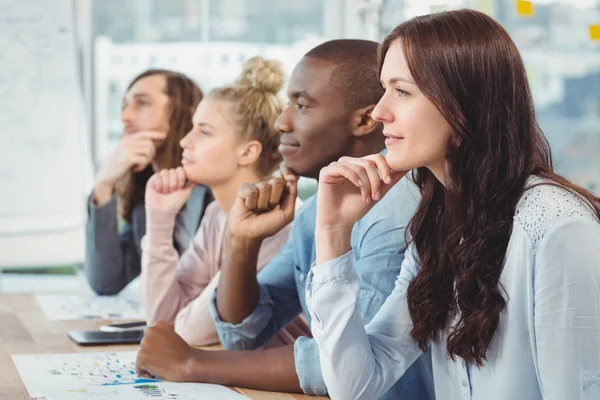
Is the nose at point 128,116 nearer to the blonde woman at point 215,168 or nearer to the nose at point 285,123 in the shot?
the blonde woman at point 215,168

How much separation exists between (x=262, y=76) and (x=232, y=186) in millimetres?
283

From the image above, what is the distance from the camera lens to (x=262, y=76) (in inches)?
92.2

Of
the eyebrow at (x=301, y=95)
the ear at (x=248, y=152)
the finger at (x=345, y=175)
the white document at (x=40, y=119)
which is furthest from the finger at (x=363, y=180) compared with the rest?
the white document at (x=40, y=119)

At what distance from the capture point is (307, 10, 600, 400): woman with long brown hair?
1.22 meters

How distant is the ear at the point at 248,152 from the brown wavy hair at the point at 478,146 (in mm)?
979

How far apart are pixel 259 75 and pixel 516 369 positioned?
1249 mm

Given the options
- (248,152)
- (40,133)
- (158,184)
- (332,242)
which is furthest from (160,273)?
(40,133)

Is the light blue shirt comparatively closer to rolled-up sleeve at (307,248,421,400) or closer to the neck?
rolled-up sleeve at (307,248,421,400)

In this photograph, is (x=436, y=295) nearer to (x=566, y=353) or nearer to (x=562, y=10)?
(x=566, y=353)

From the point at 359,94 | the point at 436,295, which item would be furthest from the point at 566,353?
the point at 359,94

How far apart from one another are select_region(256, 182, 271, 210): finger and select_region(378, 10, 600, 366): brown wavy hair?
1.96 feet

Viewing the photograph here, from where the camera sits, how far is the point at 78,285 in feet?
13.0

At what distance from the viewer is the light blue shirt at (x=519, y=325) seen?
1.21 metres

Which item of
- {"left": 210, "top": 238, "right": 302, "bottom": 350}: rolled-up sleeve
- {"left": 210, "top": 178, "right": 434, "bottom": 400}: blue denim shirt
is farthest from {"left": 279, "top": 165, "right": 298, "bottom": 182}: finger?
{"left": 210, "top": 178, "right": 434, "bottom": 400}: blue denim shirt
